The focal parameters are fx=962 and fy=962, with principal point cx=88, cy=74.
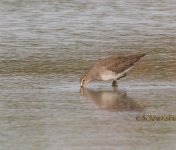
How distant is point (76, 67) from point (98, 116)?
155 inches

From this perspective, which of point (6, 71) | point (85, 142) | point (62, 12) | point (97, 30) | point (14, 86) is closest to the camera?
point (85, 142)

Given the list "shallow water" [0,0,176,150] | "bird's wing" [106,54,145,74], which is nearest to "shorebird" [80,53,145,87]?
"bird's wing" [106,54,145,74]

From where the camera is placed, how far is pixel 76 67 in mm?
17109

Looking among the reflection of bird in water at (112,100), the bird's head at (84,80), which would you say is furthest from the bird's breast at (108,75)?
the reflection of bird in water at (112,100)

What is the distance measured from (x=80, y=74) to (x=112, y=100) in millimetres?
2210

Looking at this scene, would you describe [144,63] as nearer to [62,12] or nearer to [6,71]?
[6,71]

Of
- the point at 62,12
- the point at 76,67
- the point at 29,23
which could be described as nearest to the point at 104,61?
the point at 76,67

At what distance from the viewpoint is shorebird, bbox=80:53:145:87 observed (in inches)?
619

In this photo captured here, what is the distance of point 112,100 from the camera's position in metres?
14.5

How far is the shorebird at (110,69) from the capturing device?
15.7 meters

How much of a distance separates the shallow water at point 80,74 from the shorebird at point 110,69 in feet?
0.51

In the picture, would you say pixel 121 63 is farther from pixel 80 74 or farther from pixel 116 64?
pixel 80 74

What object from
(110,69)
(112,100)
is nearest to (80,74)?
(110,69)

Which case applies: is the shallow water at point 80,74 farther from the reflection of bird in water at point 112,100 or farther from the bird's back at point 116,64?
the bird's back at point 116,64
